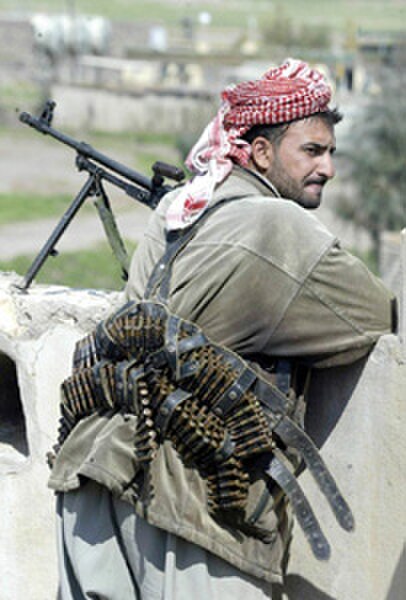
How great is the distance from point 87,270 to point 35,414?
420 inches

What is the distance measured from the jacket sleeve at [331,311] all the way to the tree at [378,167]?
22.6 metres

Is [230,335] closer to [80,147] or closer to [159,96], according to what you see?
[80,147]

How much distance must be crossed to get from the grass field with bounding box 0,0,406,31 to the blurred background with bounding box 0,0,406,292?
149 millimetres

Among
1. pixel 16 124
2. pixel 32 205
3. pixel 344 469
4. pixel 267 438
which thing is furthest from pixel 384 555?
pixel 16 124

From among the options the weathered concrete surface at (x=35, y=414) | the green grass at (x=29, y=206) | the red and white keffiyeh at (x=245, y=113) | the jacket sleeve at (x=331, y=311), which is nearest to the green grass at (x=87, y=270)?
the green grass at (x=29, y=206)

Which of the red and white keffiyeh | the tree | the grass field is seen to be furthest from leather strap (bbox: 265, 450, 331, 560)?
the grass field

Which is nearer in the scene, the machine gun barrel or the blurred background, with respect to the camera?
the machine gun barrel

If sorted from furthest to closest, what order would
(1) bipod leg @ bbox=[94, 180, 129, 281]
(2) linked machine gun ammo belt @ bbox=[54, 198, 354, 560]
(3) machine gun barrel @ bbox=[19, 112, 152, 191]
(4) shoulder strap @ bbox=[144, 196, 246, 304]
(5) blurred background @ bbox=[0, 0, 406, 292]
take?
(5) blurred background @ bbox=[0, 0, 406, 292] → (1) bipod leg @ bbox=[94, 180, 129, 281] → (3) machine gun barrel @ bbox=[19, 112, 152, 191] → (4) shoulder strap @ bbox=[144, 196, 246, 304] → (2) linked machine gun ammo belt @ bbox=[54, 198, 354, 560]

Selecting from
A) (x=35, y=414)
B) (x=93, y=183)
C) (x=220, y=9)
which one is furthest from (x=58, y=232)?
(x=220, y=9)

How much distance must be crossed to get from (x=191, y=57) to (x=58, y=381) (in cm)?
3546

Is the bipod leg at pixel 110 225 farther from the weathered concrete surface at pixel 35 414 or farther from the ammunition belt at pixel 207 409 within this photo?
the ammunition belt at pixel 207 409

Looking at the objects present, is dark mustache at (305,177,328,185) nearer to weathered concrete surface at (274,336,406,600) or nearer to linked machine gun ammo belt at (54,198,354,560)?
linked machine gun ammo belt at (54,198,354,560)

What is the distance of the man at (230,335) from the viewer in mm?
2428

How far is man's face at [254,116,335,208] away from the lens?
260cm
